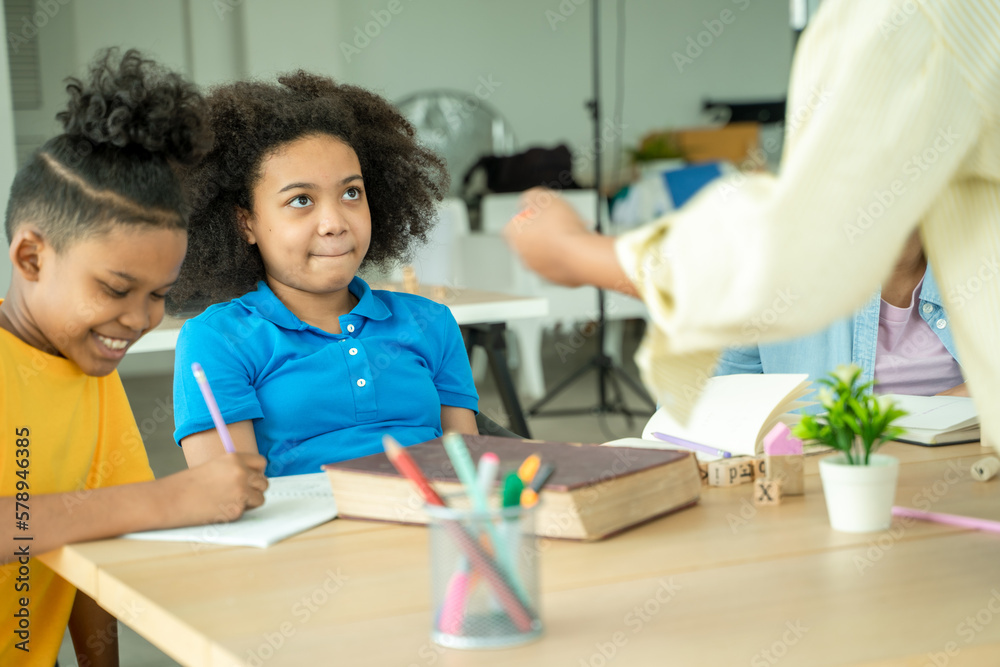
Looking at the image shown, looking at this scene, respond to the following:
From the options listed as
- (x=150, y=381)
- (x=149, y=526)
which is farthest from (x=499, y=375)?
(x=150, y=381)

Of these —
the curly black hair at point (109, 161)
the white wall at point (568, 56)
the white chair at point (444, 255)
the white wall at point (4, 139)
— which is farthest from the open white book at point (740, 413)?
the white wall at point (568, 56)

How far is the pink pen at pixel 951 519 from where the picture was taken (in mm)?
858

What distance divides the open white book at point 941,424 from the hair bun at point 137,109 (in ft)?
2.79

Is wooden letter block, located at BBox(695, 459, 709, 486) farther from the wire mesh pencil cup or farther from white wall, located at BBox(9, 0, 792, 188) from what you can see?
white wall, located at BBox(9, 0, 792, 188)

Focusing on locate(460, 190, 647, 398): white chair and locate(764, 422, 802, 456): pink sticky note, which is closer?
locate(764, 422, 802, 456): pink sticky note

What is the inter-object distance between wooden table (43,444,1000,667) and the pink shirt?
59cm

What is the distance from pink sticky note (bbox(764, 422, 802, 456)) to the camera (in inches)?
39.2

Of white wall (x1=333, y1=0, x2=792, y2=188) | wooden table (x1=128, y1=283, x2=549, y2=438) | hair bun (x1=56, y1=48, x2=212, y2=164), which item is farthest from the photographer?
white wall (x1=333, y1=0, x2=792, y2=188)

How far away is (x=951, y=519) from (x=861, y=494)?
91mm

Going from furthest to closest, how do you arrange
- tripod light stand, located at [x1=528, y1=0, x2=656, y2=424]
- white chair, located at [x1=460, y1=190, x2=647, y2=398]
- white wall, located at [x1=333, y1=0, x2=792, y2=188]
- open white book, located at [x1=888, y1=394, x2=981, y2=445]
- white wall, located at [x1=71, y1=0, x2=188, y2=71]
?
1. white wall, located at [x1=333, y1=0, x2=792, y2=188]
2. white wall, located at [x1=71, y1=0, x2=188, y2=71]
3. white chair, located at [x1=460, y1=190, x2=647, y2=398]
4. tripod light stand, located at [x1=528, y1=0, x2=656, y2=424]
5. open white book, located at [x1=888, y1=394, x2=981, y2=445]

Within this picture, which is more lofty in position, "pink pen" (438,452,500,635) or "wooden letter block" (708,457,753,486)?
"pink pen" (438,452,500,635)

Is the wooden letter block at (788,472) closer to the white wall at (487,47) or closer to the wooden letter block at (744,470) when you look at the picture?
the wooden letter block at (744,470)

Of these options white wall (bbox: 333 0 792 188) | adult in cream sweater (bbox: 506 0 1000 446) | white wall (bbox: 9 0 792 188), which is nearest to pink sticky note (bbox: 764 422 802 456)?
adult in cream sweater (bbox: 506 0 1000 446)

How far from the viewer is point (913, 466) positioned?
110 cm
